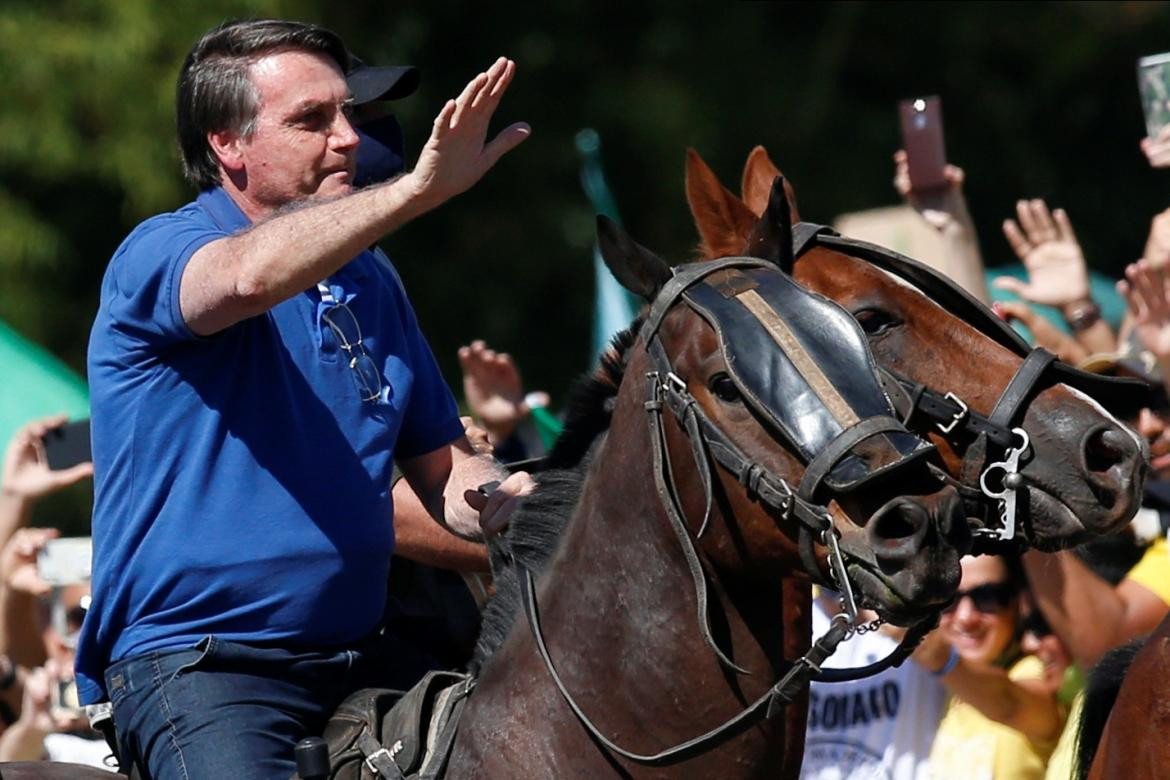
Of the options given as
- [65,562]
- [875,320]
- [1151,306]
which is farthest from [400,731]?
[65,562]

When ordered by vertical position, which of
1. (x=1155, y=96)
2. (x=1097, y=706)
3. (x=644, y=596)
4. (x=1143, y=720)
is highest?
(x=1155, y=96)

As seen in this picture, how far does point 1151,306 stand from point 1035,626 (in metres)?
1.00

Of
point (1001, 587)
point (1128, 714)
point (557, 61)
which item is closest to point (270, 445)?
point (1128, 714)

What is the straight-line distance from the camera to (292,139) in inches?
143

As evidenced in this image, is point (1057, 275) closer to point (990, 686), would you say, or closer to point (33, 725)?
point (990, 686)

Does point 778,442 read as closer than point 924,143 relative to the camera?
Yes

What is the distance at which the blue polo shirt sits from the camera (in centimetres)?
336

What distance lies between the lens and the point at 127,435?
3.39m

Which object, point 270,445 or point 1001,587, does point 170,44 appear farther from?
point 270,445

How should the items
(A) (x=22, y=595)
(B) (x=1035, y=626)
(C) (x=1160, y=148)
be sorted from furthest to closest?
(A) (x=22, y=595), (C) (x=1160, y=148), (B) (x=1035, y=626)

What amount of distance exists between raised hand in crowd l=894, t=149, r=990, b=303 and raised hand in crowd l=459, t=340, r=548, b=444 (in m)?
1.49

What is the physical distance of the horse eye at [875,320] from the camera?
3.40m

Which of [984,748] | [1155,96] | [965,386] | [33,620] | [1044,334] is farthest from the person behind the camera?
[33,620]

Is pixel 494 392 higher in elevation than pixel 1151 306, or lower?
lower
